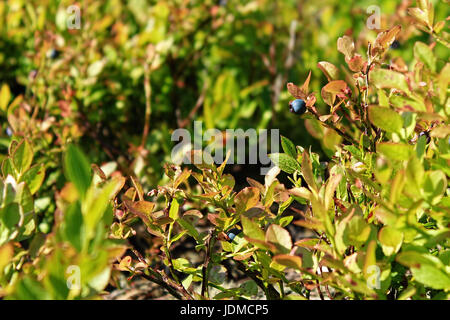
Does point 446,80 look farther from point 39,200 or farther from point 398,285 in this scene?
point 39,200

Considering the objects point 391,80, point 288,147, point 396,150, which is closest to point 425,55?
point 391,80

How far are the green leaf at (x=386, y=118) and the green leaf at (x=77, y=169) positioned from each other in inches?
16.5

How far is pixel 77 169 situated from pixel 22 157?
10.6 inches

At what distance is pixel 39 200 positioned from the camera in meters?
1.32

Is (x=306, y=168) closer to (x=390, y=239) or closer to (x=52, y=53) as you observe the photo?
(x=390, y=239)

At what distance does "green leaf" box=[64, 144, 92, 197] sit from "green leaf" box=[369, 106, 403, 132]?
0.42 m

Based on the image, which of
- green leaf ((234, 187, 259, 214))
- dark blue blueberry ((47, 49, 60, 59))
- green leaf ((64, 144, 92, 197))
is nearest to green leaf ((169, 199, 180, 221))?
green leaf ((234, 187, 259, 214))

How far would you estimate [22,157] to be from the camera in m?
0.86

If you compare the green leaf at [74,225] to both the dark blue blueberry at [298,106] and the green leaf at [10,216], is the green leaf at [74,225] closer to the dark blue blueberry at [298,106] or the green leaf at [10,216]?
the green leaf at [10,216]

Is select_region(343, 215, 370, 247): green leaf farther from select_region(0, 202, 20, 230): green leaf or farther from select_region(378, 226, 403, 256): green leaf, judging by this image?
select_region(0, 202, 20, 230): green leaf

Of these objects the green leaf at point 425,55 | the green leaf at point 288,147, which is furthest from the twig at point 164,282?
the green leaf at point 425,55

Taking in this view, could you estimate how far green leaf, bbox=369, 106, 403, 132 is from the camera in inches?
28.2

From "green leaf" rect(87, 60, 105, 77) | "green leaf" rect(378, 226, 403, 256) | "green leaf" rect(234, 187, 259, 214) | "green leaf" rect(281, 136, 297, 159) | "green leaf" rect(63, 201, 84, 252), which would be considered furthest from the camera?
"green leaf" rect(87, 60, 105, 77)
